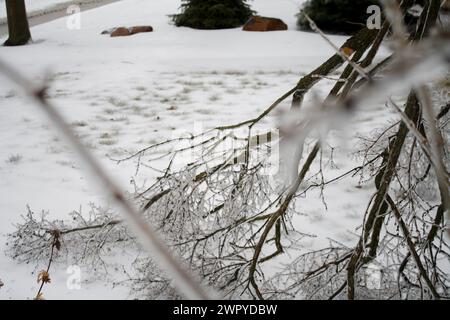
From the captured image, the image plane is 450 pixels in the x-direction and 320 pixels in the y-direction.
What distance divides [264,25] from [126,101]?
6.89 meters

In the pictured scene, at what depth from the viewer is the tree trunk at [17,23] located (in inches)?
459

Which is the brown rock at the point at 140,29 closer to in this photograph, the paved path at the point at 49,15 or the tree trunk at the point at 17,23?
the tree trunk at the point at 17,23

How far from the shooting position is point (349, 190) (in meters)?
3.92

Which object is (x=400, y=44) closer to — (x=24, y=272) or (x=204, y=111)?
(x=24, y=272)

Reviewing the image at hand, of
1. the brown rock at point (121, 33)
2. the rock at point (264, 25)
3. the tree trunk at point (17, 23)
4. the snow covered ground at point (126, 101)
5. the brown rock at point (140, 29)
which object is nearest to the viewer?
the snow covered ground at point (126, 101)

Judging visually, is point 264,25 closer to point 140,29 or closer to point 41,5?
point 140,29

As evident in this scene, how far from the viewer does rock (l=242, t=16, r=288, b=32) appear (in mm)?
12195

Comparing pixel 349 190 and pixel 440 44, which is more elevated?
pixel 440 44

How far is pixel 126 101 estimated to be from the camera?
6.99 meters

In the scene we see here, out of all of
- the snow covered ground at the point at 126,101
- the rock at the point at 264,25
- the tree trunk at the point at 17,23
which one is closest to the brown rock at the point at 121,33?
the snow covered ground at the point at 126,101

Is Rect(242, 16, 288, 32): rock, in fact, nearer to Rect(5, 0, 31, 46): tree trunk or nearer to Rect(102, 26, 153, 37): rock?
Rect(102, 26, 153, 37): rock

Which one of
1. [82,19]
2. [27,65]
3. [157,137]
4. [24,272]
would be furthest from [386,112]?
[82,19]

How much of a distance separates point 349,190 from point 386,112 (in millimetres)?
2622

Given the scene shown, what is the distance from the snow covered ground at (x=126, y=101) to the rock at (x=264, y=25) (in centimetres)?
46
